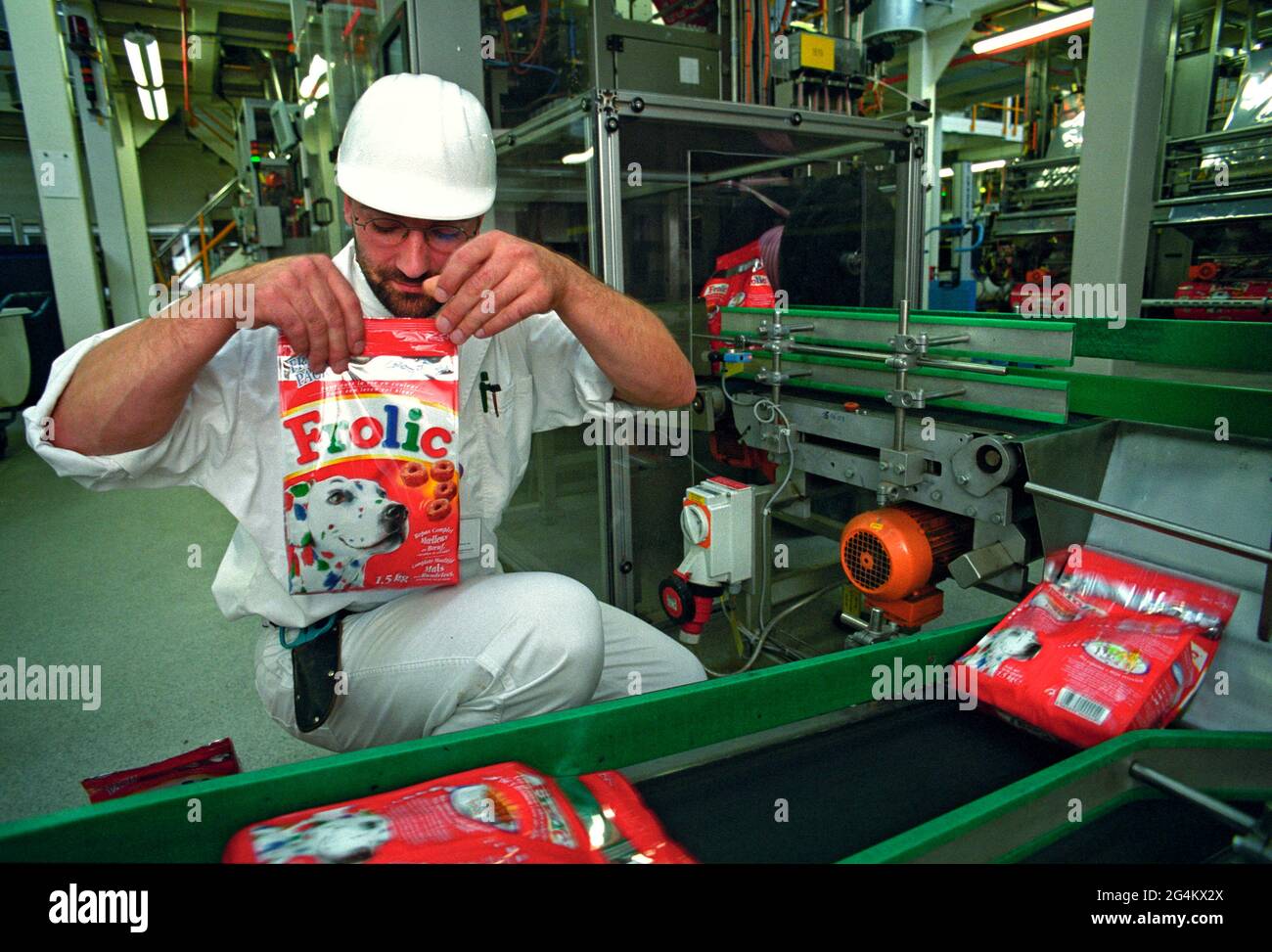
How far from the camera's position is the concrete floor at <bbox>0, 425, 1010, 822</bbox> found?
6.47ft

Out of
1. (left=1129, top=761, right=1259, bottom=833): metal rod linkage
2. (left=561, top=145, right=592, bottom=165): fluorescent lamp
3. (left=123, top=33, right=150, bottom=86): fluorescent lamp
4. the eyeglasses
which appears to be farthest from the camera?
(left=123, top=33, right=150, bottom=86): fluorescent lamp

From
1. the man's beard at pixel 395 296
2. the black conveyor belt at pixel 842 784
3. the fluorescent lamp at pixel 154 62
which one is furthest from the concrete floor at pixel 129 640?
the fluorescent lamp at pixel 154 62

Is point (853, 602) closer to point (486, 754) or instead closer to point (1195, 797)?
point (1195, 797)

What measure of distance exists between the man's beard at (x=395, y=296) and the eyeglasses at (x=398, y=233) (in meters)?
0.04

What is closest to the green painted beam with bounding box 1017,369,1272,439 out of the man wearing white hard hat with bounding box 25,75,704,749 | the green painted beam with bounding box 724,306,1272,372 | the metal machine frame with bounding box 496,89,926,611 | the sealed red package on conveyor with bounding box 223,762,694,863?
the green painted beam with bounding box 724,306,1272,372

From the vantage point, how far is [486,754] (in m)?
0.88

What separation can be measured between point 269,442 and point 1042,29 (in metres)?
6.70

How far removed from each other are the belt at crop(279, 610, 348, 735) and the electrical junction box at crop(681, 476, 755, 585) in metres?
Answer: 0.97

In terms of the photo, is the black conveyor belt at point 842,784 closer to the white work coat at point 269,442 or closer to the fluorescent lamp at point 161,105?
the white work coat at point 269,442

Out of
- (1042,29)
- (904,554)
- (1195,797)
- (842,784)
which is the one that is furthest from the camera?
(1042,29)

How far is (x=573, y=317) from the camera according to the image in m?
1.23

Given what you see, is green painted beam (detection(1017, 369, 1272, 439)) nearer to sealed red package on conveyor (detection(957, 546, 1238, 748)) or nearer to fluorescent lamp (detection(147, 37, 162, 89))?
sealed red package on conveyor (detection(957, 546, 1238, 748))

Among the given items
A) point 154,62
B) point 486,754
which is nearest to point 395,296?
point 486,754

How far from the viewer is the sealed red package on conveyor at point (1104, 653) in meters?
1.03
